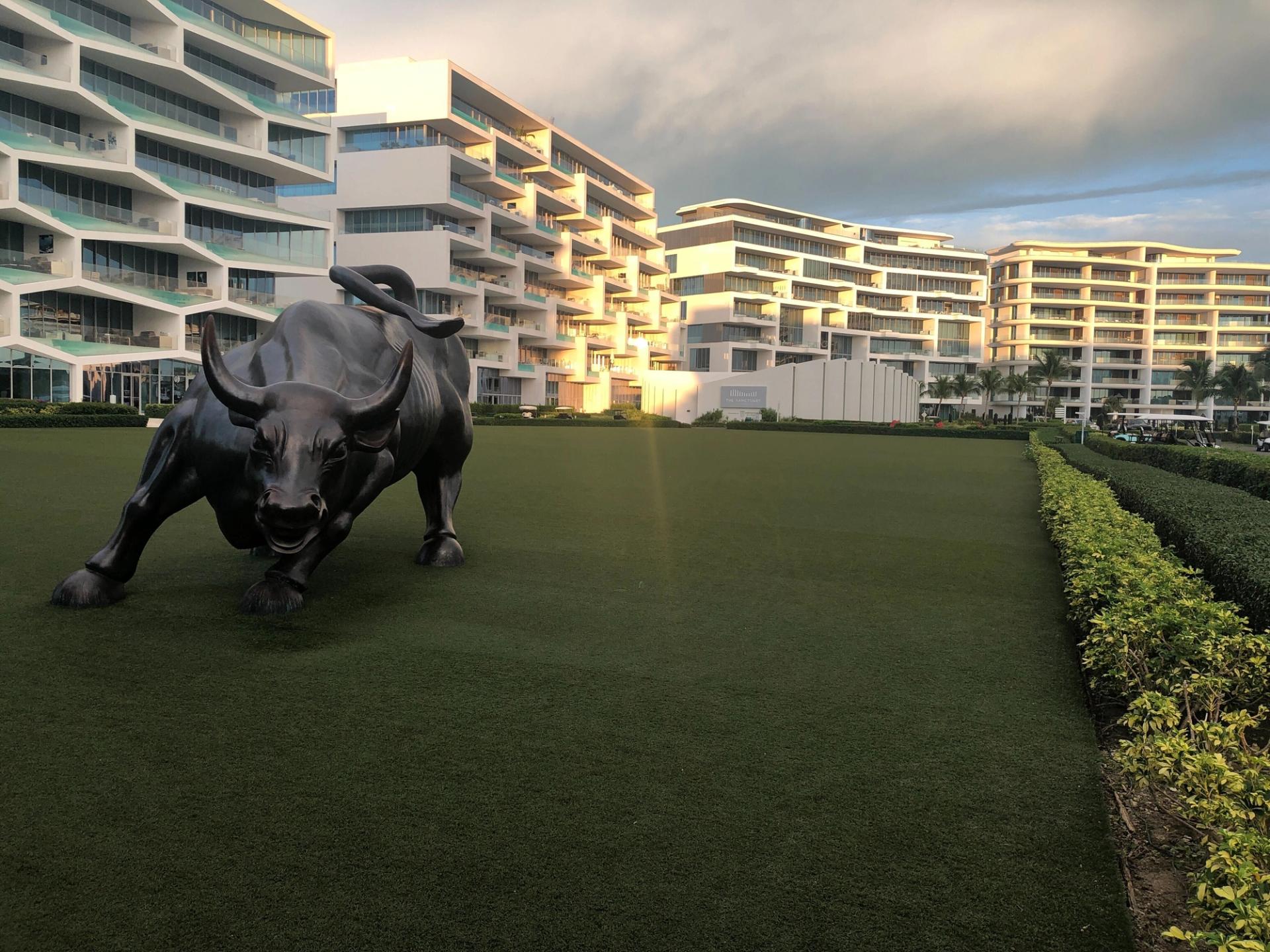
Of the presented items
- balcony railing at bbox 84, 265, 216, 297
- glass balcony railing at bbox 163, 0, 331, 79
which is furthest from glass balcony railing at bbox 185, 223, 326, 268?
glass balcony railing at bbox 163, 0, 331, 79

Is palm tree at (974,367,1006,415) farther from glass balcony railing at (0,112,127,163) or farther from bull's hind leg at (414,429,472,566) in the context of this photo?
bull's hind leg at (414,429,472,566)

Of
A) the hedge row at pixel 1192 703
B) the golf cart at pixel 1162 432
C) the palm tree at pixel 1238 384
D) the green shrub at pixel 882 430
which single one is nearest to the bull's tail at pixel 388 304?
the hedge row at pixel 1192 703

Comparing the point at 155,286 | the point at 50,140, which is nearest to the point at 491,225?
the point at 155,286

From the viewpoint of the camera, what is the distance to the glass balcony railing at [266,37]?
143ft

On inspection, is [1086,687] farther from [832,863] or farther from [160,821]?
[160,821]

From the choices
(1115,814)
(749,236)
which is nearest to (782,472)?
(1115,814)

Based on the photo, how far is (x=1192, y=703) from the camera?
4.17 meters

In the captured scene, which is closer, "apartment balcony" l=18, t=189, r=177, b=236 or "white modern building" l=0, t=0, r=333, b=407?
"white modern building" l=0, t=0, r=333, b=407

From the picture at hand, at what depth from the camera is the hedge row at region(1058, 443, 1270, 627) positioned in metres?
5.25

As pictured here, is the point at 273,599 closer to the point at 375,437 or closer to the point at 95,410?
the point at 375,437

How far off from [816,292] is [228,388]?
9449cm

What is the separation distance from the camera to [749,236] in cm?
9119

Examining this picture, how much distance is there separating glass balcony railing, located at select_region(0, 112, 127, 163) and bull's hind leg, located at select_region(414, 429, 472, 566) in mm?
36870

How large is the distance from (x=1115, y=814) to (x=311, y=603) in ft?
15.1
